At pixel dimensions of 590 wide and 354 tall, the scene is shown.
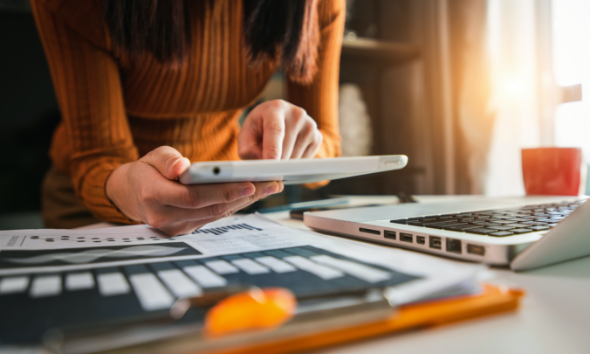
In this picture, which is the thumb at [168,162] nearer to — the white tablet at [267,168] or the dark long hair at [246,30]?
the white tablet at [267,168]

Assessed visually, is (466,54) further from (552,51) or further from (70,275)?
(70,275)

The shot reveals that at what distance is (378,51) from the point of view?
5.56 ft

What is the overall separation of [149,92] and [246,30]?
0.25 metres

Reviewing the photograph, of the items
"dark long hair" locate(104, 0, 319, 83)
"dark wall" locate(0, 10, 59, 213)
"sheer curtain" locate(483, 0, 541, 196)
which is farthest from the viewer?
"sheer curtain" locate(483, 0, 541, 196)

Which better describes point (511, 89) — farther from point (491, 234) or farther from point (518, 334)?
point (518, 334)

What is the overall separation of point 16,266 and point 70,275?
6 cm

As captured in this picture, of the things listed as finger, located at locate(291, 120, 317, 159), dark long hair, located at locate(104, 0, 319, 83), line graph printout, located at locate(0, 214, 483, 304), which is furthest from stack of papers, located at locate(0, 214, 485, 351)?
dark long hair, located at locate(104, 0, 319, 83)

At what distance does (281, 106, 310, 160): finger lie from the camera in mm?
544

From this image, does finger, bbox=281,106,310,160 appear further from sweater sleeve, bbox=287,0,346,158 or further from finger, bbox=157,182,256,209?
sweater sleeve, bbox=287,0,346,158

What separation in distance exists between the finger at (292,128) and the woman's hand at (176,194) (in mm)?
135

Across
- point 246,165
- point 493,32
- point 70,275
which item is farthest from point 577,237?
point 493,32

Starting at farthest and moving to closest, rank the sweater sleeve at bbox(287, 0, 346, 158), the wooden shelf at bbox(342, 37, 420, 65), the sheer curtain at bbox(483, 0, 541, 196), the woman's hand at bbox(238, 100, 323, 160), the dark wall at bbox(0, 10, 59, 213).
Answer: the wooden shelf at bbox(342, 37, 420, 65)
the sheer curtain at bbox(483, 0, 541, 196)
the dark wall at bbox(0, 10, 59, 213)
the sweater sleeve at bbox(287, 0, 346, 158)
the woman's hand at bbox(238, 100, 323, 160)

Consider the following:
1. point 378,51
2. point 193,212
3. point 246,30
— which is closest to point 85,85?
point 246,30

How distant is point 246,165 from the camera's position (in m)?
0.28
